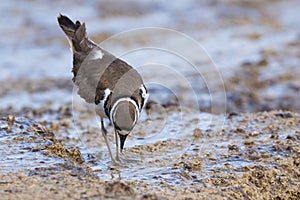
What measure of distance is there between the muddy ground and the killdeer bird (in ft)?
1.72

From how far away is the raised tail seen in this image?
287 inches

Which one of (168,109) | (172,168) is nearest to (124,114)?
(172,168)

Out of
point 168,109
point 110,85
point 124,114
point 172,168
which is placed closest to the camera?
point 124,114

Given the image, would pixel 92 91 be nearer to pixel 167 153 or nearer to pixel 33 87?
pixel 167 153

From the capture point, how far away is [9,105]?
442 inches

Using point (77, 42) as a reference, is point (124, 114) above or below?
below

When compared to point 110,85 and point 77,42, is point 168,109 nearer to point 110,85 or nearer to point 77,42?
point 77,42

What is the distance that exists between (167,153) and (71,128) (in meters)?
2.25

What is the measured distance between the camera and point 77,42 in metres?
7.46

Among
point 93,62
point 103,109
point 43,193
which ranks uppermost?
point 93,62

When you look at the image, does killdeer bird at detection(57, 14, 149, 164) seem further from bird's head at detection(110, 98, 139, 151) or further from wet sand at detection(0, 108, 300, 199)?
wet sand at detection(0, 108, 300, 199)

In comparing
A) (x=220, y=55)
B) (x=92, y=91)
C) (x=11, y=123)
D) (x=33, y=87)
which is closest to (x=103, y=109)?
(x=92, y=91)

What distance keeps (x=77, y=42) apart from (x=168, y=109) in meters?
2.19

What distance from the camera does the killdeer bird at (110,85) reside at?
6.27 m
